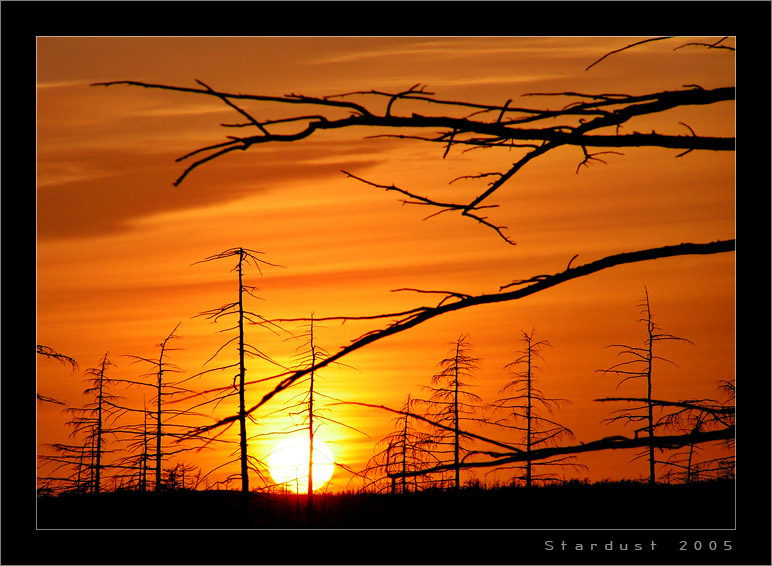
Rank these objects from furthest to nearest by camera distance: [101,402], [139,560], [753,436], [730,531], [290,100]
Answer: [101,402], [139,560], [730,531], [753,436], [290,100]

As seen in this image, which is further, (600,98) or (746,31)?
(746,31)

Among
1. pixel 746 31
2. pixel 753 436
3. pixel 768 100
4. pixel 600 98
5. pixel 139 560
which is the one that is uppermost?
pixel 746 31

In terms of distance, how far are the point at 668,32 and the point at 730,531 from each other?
223 centimetres

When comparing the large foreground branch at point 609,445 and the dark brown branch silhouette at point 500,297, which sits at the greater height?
the dark brown branch silhouette at point 500,297

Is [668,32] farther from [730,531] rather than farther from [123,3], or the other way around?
[123,3]

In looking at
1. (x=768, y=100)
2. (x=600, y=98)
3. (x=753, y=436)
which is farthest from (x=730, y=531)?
(x=600, y=98)

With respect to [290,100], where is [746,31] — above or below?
above

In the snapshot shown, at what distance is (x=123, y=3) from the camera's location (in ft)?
12.5

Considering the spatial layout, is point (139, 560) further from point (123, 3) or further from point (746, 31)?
point (746, 31)

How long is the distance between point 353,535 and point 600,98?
2.40m

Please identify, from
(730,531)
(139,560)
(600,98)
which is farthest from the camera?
(139,560)

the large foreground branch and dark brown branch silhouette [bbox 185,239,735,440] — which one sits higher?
dark brown branch silhouette [bbox 185,239,735,440]

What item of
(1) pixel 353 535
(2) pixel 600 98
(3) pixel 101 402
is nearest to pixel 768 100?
(2) pixel 600 98

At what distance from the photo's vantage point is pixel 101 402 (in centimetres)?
955
